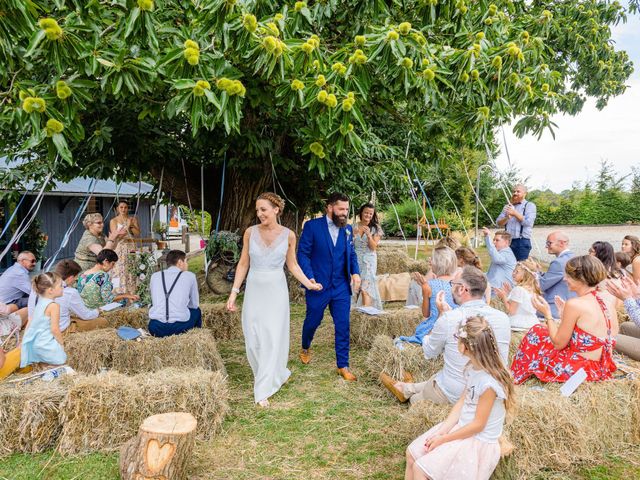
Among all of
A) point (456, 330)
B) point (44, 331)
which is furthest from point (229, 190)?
point (456, 330)

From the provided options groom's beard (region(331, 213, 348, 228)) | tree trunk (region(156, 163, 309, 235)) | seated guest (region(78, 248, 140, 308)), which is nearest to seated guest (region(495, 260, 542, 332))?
groom's beard (region(331, 213, 348, 228))

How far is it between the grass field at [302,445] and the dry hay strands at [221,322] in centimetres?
160

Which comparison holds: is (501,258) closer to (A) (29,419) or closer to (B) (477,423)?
(B) (477,423)

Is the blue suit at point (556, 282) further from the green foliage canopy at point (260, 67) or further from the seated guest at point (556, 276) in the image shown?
the green foliage canopy at point (260, 67)

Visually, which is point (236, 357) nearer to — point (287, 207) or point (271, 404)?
point (271, 404)

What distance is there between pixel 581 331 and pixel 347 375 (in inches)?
85.5

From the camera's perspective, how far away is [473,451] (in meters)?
2.48

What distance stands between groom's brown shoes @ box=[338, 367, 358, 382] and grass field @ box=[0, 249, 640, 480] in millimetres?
63

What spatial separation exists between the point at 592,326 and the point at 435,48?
2748mm

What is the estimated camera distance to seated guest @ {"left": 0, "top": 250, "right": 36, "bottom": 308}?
5.55 m

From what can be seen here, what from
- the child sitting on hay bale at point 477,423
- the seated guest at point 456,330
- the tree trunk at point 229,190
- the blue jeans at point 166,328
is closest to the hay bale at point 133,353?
the blue jeans at point 166,328

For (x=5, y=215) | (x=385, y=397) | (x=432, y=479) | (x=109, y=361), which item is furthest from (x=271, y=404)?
(x=5, y=215)

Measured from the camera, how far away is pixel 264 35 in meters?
3.30

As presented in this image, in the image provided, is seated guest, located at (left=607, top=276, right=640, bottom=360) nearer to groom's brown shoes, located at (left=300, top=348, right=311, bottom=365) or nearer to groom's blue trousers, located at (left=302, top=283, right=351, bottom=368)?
groom's blue trousers, located at (left=302, top=283, right=351, bottom=368)
